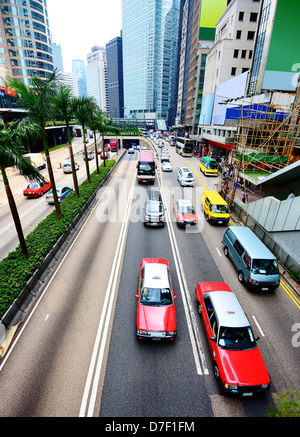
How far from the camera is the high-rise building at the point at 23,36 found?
67.9 m

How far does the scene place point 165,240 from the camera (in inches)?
643

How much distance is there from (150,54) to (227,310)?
587 ft

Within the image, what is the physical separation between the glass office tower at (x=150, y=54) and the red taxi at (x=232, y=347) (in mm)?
167451

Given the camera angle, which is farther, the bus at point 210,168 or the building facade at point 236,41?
the building facade at point 236,41

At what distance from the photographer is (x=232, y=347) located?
25.0ft

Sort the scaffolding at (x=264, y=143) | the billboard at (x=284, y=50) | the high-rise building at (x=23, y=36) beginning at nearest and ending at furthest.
A: the scaffolding at (x=264, y=143) → the billboard at (x=284, y=50) → the high-rise building at (x=23, y=36)

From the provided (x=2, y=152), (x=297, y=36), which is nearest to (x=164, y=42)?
(x=297, y=36)

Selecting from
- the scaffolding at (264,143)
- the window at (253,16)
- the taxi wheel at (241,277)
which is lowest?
the taxi wheel at (241,277)

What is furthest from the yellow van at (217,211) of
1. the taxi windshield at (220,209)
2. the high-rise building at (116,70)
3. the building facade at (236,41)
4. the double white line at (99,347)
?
the high-rise building at (116,70)

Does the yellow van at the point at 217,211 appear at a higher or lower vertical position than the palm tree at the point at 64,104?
lower

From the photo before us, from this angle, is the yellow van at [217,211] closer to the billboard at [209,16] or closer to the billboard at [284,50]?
the billboard at [284,50]

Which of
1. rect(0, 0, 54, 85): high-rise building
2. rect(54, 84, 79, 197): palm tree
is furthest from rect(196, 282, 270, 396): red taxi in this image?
rect(0, 0, 54, 85): high-rise building

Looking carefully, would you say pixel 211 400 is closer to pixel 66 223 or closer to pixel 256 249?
pixel 256 249

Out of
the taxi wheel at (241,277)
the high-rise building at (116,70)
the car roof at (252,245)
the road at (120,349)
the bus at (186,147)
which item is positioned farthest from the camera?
the high-rise building at (116,70)
